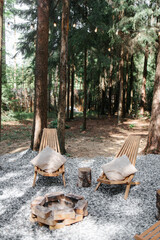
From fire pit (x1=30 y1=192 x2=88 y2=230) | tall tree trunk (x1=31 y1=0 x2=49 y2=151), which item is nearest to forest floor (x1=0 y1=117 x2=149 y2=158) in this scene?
tall tree trunk (x1=31 y1=0 x2=49 y2=151)

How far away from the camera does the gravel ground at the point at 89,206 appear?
255cm

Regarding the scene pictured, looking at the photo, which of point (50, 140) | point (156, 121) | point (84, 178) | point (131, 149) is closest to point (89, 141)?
point (156, 121)

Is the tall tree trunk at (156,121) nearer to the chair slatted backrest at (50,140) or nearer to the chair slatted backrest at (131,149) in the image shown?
the chair slatted backrest at (131,149)

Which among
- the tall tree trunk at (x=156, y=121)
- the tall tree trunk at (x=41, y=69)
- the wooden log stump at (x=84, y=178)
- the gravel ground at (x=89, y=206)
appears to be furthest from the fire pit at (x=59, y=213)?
the tall tree trunk at (x=156, y=121)

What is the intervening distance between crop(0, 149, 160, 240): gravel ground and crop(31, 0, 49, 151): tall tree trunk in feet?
5.05

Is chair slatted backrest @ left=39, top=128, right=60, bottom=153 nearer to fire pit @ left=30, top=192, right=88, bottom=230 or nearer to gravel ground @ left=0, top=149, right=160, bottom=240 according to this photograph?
gravel ground @ left=0, top=149, right=160, bottom=240

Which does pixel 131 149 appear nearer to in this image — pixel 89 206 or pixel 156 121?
pixel 89 206

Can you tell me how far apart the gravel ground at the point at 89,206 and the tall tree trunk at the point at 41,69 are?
154 centimetres

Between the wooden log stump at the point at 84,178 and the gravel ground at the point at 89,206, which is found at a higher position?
the wooden log stump at the point at 84,178

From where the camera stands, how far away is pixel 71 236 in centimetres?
249

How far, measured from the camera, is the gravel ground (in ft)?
8.37

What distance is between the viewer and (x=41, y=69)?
20.8 ft

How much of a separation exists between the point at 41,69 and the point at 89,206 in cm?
439

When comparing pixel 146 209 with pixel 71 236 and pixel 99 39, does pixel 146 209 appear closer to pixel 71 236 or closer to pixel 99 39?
pixel 71 236
